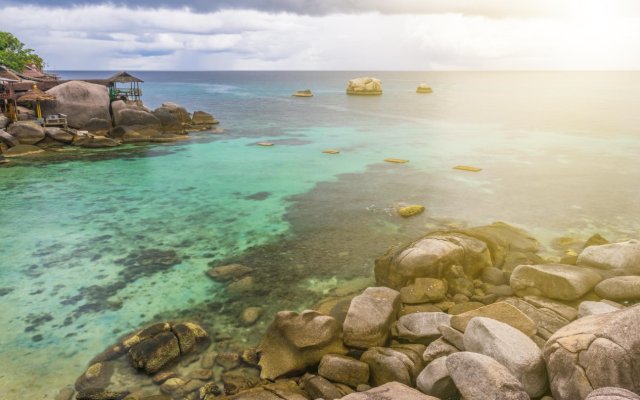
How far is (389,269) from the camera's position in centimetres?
989

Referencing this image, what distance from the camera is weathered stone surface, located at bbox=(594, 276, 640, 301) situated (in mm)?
7988

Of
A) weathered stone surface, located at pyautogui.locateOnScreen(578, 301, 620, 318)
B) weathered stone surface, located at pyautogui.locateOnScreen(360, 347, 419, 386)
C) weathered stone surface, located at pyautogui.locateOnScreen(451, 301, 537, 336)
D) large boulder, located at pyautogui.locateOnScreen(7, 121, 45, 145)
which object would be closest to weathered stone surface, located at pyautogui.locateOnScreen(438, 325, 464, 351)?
weathered stone surface, located at pyautogui.locateOnScreen(451, 301, 537, 336)

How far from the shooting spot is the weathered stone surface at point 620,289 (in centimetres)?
799

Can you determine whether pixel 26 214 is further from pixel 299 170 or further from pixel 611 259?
pixel 611 259

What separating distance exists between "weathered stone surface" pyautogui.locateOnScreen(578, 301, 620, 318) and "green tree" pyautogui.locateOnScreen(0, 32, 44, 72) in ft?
189

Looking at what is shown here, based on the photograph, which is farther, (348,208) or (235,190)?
(235,190)

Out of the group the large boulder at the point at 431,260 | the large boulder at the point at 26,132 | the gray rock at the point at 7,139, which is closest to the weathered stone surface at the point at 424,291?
the large boulder at the point at 431,260

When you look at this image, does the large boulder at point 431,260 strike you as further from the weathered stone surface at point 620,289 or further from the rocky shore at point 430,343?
the weathered stone surface at point 620,289

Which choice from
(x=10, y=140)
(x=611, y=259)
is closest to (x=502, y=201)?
(x=611, y=259)

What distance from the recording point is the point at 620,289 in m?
8.05

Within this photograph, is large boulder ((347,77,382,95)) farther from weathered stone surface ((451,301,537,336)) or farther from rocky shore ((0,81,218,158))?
weathered stone surface ((451,301,537,336))

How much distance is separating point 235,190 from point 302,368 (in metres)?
13.3

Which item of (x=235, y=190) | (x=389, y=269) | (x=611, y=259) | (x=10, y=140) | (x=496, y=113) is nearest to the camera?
(x=611, y=259)

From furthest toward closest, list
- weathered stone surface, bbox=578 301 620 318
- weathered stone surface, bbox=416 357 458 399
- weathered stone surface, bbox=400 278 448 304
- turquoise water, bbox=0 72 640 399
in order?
turquoise water, bbox=0 72 640 399 → weathered stone surface, bbox=400 278 448 304 → weathered stone surface, bbox=578 301 620 318 → weathered stone surface, bbox=416 357 458 399
